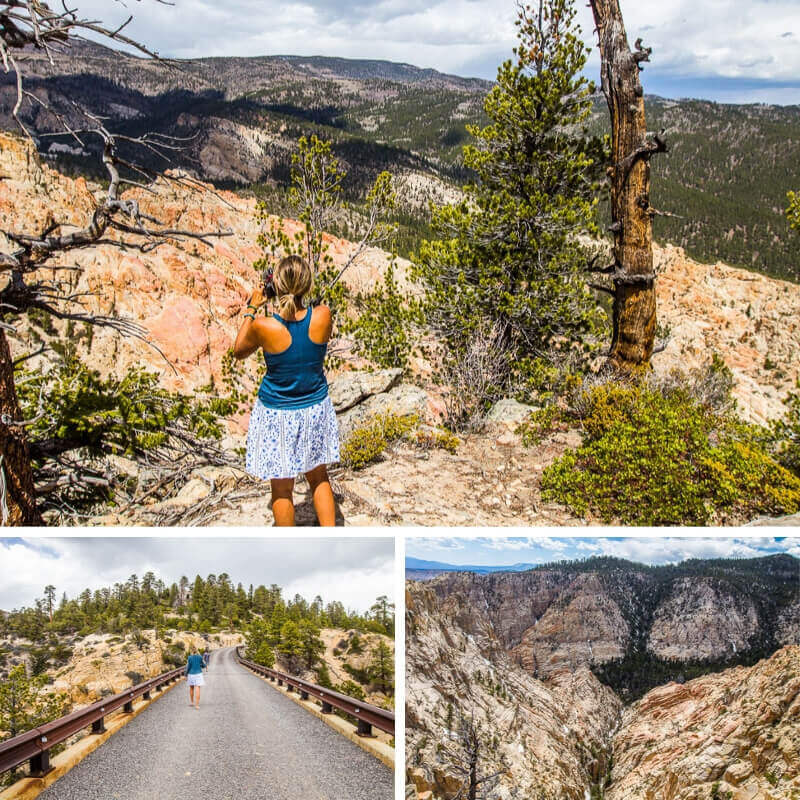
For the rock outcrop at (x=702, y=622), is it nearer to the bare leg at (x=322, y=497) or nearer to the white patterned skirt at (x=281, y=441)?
the bare leg at (x=322, y=497)

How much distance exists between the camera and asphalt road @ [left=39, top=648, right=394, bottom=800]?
1.70 meters

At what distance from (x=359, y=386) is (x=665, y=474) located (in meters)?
3.58

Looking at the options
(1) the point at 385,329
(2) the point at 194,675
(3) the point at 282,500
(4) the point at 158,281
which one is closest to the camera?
(2) the point at 194,675

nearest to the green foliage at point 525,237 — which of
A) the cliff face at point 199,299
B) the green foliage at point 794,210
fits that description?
the green foliage at point 794,210

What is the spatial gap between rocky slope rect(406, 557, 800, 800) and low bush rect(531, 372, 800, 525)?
236 centimetres

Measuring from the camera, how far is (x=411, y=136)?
84438mm

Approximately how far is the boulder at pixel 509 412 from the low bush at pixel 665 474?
1104 millimetres

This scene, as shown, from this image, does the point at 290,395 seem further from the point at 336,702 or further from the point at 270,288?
the point at 336,702

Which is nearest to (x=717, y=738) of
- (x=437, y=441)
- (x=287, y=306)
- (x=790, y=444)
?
(x=287, y=306)

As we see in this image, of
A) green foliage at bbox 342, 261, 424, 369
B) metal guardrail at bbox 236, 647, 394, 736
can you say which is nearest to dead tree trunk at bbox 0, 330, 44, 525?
metal guardrail at bbox 236, 647, 394, 736

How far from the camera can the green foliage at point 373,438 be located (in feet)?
17.0

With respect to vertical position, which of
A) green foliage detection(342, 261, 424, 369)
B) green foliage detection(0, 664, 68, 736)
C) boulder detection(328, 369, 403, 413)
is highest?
green foliage detection(342, 261, 424, 369)

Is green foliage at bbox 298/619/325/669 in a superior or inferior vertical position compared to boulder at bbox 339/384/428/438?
inferior

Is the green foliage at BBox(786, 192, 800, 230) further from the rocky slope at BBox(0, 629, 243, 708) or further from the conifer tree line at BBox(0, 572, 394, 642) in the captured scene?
the rocky slope at BBox(0, 629, 243, 708)
